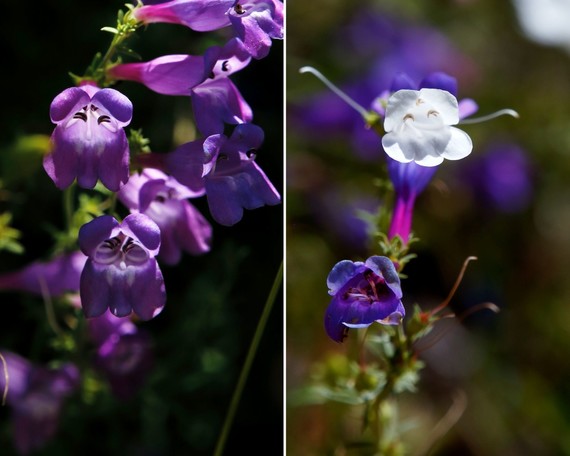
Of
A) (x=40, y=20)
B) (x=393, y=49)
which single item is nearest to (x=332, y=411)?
(x=40, y=20)

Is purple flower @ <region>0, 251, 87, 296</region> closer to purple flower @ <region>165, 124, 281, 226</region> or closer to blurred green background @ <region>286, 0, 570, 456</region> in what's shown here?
purple flower @ <region>165, 124, 281, 226</region>

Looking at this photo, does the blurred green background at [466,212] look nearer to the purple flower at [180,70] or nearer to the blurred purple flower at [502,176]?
the blurred purple flower at [502,176]

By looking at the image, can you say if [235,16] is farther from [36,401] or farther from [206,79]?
[36,401]

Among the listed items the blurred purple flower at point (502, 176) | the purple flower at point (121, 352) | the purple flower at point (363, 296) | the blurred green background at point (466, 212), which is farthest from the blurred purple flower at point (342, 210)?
the purple flower at point (363, 296)

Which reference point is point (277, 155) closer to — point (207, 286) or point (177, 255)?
point (207, 286)

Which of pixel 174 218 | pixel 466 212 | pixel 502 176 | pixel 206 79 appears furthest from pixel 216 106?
pixel 502 176
